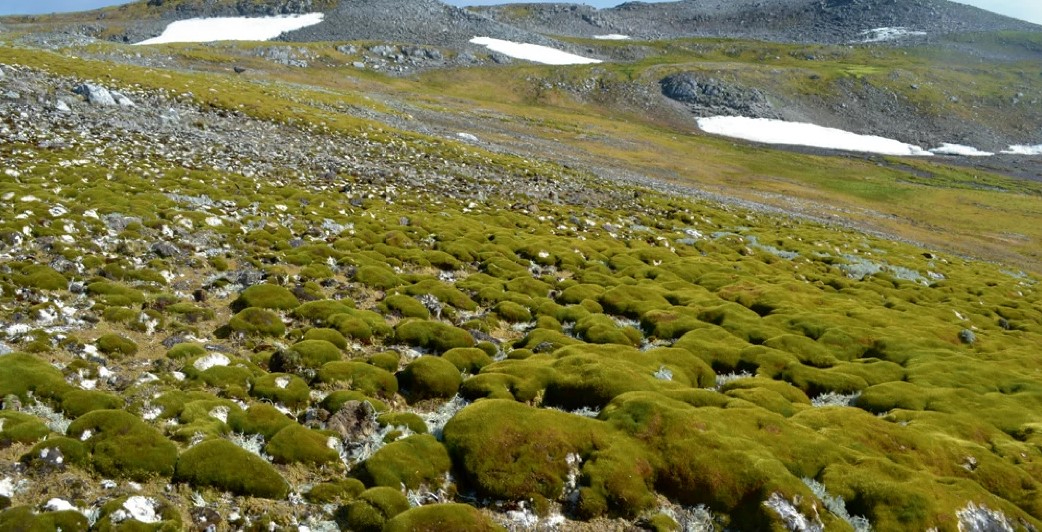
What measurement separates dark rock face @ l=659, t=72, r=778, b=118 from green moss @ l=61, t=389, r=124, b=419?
637 ft

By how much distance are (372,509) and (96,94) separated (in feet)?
166

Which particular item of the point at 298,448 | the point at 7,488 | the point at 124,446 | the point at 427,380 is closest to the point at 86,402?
the point at 124,446

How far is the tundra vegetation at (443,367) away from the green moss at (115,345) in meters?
0.10

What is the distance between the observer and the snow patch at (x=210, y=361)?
1373 centimetres

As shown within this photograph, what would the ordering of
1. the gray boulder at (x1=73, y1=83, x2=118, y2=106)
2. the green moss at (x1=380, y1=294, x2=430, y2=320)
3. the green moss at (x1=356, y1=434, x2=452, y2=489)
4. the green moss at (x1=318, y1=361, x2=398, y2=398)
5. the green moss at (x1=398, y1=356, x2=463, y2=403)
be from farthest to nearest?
the gray boulder at (x1=73, y1=83, x2=118, y2=106), the green moss at (x1=380, y1=294, x2=430, y2=320), the green moss at (x1=398, y1=356, x2=463, y2=403), the green moss at (x1=318, y1=361, x2=398, y2=398), the green moss at (x1=356, y1=434, x2=452, y2=489)

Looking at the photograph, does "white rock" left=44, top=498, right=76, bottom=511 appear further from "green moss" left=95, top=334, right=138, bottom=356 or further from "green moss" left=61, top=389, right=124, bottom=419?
"green moss" left=95, top=334, right=138, bottom=356

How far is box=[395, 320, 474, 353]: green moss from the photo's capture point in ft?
59.8

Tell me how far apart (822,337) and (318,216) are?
2448 centimetres

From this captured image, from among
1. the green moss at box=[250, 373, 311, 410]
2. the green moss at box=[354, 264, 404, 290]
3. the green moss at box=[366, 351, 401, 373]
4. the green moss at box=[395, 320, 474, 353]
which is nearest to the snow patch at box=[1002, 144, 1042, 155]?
the green moss at box=[354, 264, 404, 290]

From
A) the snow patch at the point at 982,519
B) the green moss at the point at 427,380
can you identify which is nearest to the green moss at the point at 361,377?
the green moss at the point at 427,380

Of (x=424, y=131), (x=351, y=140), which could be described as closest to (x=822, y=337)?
(x=351, y=140)

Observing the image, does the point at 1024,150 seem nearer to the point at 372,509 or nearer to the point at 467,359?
the point at 467,359

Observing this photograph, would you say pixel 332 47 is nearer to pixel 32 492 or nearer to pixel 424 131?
pixel 424 131

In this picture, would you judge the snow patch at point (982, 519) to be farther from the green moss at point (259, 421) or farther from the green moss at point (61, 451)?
the green moss at point (61, 451)
